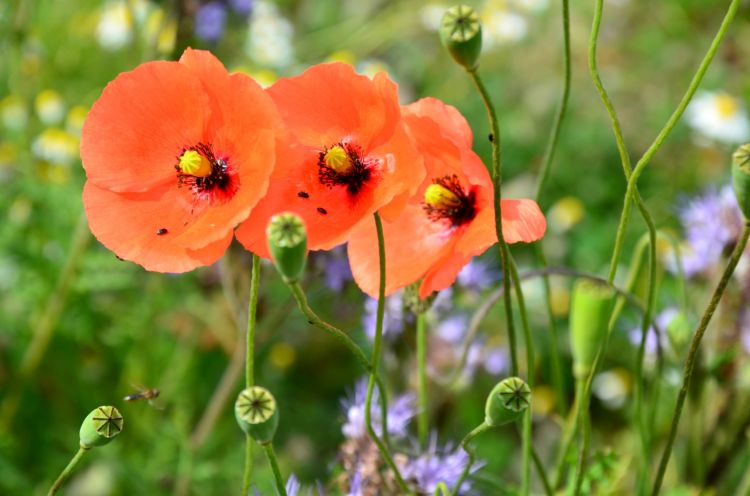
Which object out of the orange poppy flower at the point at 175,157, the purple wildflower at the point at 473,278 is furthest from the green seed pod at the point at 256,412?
the purple wildflower at the point at 473,278

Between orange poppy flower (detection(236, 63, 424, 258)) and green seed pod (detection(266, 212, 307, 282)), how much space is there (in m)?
0.12

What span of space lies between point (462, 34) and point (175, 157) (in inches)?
10.9

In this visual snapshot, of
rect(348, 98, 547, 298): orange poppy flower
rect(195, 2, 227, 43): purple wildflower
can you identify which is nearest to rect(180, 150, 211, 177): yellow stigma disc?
rect(348, 98, 547, 298): orange poppy flower

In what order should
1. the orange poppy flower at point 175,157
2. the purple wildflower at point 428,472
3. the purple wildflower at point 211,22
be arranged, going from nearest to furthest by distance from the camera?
1. the orange poppy flower at point 175,157
2. the purple wildflower at point 428,472
3. the purple wildflower at point 211,22

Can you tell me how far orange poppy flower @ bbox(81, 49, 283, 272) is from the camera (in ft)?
2.08

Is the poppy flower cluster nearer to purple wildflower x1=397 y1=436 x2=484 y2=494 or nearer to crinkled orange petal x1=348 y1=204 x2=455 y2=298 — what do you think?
crinkled orange petal x1=348 y1=204 x2=455 y2=298

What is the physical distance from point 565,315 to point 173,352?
81 cm

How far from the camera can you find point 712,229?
1.10 m

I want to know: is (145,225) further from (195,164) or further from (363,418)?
(363,418)

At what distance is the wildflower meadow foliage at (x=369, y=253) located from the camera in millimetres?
647

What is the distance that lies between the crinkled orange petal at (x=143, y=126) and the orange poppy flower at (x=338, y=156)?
6cm

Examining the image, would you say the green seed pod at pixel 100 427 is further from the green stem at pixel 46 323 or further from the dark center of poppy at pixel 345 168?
the green stem at pixel 46 323

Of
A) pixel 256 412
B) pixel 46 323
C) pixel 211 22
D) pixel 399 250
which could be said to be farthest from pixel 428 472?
pixel 211 22

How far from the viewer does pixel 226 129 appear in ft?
2.23
